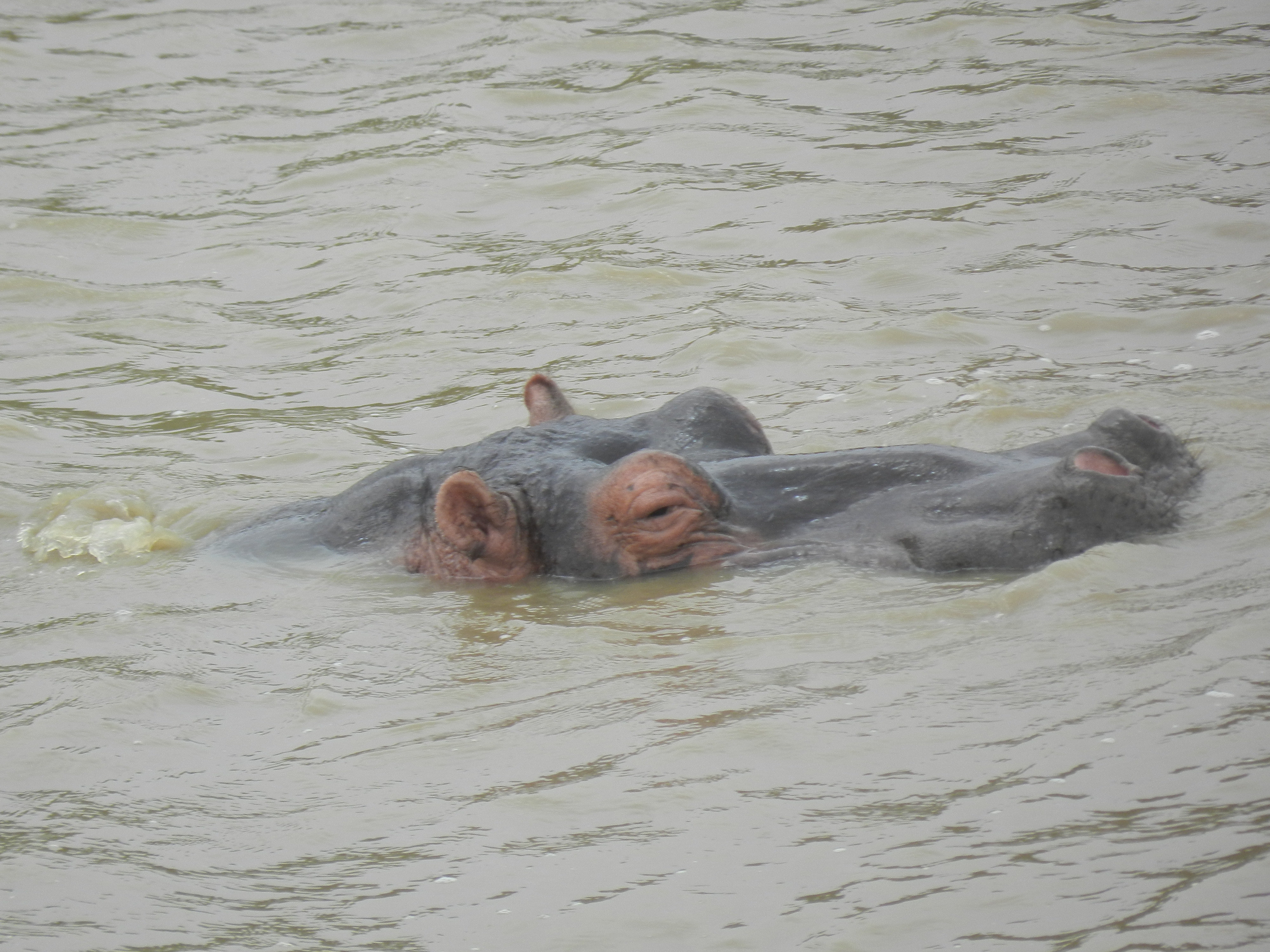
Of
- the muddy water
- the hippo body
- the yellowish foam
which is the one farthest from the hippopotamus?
the yellowish foam

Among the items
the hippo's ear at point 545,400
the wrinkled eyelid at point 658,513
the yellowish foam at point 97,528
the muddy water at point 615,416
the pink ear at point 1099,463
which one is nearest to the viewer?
the muddy water at point 615,416

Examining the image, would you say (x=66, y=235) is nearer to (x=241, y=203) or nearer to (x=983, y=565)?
(x=241, y=203)

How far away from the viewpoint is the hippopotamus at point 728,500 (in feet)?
15.8

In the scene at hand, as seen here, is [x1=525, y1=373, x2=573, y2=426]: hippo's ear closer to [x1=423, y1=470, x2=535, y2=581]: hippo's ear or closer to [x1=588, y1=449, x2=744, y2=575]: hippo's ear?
[x1=423, y1=470, x2=535, y2=581]: hippo's ear

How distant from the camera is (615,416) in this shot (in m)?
7.57

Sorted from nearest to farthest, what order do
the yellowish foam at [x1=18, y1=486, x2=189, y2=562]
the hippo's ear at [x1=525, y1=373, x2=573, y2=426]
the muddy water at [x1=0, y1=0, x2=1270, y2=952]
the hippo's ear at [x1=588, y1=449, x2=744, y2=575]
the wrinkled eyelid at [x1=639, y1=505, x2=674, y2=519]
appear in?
the muddy water at [x1=0, y1=0, x2=1270, y2=952]
the hippo's ear at [x1=588, y1=449, x2=744, y2=575]
the wrinkled eyelid at [x1=639, y1=505, x2=674, y2=519]
the hippo's ear at [x1=525, y1=373, x2=573, y2=426]
the yellowish foam at [x1=18, y1=486, x2=189, y2=562]

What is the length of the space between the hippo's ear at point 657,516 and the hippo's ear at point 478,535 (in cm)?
29

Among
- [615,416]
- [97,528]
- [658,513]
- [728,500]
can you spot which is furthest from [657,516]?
[97,528]

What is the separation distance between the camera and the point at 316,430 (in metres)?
7.78

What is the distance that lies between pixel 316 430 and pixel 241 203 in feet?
13.1

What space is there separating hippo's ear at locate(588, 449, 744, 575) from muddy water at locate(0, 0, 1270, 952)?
0.12 m

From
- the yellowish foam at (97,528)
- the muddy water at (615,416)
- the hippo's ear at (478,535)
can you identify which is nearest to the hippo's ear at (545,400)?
the hippo's ear at (478,535)

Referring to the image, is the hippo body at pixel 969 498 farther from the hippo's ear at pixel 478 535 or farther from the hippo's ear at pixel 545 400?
the hippo's ear at pixel 545 400

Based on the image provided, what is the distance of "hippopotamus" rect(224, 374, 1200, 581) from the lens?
15.8 ft
